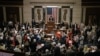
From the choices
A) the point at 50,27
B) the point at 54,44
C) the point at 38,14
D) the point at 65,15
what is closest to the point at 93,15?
the point at 65,15

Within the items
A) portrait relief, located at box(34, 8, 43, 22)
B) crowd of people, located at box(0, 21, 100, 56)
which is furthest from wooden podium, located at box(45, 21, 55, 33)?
portrait relief, located at box(34, 8, 43, 22)

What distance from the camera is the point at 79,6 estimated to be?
18.0 m

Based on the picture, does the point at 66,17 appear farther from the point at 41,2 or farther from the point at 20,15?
the point at 20,15

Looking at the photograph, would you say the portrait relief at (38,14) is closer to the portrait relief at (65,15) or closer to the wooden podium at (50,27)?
the portrait relief at (65,15)

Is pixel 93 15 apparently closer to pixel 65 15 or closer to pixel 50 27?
pixel 65 15

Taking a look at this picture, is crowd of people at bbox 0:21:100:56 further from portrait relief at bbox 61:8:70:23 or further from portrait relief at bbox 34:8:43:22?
portrait relief at bbox 34:8:43:22

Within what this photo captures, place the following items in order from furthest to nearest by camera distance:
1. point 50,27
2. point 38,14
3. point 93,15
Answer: point 38,14
point 93,15
point 50,27

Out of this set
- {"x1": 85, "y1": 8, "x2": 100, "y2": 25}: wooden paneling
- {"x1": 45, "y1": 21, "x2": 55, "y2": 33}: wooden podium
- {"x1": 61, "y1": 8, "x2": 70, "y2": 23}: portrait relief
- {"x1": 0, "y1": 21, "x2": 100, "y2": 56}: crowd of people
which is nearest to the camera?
{"x1": 0, "y1": 21, "x2": 100, "y2": 56}: crowd of people

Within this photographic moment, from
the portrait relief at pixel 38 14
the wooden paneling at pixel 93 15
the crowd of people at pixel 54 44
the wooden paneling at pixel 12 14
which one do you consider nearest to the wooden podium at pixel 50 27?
the crowd of people at pixel 54 44

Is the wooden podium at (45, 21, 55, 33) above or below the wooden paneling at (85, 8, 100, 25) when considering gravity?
below

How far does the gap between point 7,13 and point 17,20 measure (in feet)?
4.47

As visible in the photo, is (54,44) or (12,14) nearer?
(54,44)

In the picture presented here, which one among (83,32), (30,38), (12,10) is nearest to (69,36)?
(83,32)

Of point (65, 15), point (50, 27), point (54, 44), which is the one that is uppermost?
point (65, 15)
